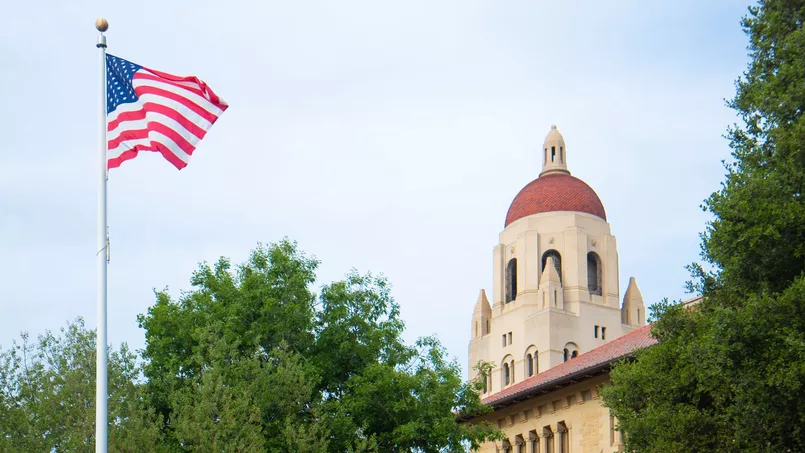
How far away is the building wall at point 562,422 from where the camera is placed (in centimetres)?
4794

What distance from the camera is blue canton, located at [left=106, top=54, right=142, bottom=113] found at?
24562 millimetres

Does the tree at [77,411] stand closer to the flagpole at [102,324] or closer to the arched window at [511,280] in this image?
the flagpole at [102,324]

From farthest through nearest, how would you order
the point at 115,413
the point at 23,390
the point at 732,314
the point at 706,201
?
the point at 23,390
the point at 115,413
the point at 706,201
the point at 732,314

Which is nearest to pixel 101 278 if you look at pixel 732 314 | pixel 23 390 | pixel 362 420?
pixel 732 314

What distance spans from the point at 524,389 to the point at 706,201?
22.4 m

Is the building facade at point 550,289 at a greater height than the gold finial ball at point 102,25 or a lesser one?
greater

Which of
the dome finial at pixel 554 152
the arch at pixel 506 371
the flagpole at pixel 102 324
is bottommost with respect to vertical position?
the flagpole at pixel 102 324

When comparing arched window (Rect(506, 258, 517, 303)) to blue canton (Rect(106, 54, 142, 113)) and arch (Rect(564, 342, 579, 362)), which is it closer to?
arch (Rect(564, 342, 579, 362))

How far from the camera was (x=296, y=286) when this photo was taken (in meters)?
44.1

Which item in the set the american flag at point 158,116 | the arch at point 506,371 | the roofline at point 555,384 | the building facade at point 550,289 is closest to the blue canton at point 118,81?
the american flag at point 158,116

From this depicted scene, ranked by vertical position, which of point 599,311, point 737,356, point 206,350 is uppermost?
point 599,311

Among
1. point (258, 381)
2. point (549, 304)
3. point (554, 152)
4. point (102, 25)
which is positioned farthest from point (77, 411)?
point (554, 152)

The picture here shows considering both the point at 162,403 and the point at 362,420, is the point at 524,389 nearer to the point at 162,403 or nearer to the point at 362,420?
the point at 362,420

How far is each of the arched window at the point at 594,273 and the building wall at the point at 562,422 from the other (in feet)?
206
